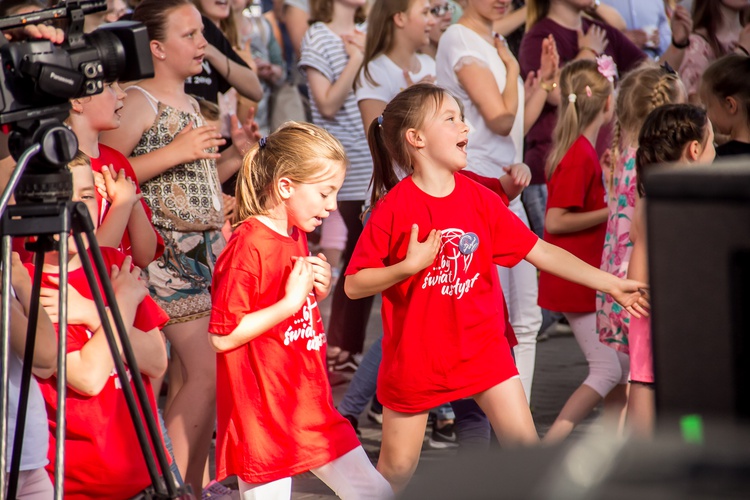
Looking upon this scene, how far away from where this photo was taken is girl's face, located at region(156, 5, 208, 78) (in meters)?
4.09

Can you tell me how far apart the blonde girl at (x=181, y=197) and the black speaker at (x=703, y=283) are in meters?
2.97

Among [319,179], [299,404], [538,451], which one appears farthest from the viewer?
[319,179]

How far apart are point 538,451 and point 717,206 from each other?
11.4 inches

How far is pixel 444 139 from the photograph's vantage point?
3.65 meters

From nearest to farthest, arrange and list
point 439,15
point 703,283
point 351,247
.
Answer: point 703,283, point 351,247, point 439,15

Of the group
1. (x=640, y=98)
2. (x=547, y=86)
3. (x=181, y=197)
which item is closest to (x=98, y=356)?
(x=181, y=197)

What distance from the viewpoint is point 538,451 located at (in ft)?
3.20

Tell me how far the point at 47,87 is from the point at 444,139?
172cm

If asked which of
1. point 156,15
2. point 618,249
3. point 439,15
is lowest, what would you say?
point 618,249

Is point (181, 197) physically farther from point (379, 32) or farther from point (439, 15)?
point (439, 15)

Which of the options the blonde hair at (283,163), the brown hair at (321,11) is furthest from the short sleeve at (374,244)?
the brown hair at (321,11)

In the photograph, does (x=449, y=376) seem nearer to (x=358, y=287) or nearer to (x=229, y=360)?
(x=358, y=287)

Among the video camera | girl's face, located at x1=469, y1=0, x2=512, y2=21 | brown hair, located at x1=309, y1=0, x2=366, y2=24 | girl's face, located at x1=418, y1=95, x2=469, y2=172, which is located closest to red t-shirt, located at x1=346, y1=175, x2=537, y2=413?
girl's face, located at x1=418, y1=95, x2=469, y2=172

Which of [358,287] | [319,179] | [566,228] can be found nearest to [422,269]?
[358,287]
